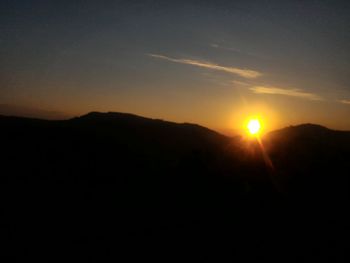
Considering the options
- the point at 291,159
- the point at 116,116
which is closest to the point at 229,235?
the point at 291,159

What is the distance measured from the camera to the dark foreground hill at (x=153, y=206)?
16.4 m

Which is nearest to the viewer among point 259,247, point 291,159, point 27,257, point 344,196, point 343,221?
point 27,257

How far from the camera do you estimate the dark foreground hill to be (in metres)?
16.4

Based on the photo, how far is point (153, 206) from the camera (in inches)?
848

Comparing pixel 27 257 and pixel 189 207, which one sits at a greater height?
pixel 189 207

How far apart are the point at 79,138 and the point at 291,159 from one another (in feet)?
95.6

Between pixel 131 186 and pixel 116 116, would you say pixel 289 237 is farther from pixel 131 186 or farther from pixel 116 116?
pixel 116 116

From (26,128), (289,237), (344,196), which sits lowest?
(289,237)

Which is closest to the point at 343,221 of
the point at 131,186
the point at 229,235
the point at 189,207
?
the point at 229,235

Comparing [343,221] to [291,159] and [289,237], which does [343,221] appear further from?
[291,159]

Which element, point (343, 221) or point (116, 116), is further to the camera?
point (116, 116)

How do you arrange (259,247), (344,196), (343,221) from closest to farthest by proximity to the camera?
(259,247) → (343,221) → (344,196)

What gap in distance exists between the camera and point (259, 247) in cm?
1727

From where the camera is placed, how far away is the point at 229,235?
18516 mm
